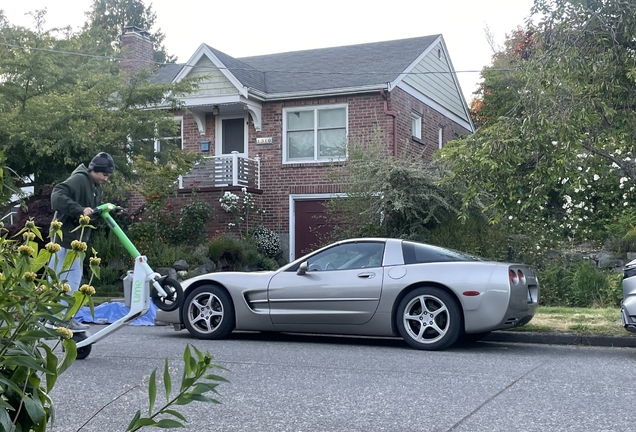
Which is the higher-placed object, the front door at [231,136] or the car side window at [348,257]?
the front door at [231,136]

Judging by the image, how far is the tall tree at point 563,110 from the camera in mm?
10109

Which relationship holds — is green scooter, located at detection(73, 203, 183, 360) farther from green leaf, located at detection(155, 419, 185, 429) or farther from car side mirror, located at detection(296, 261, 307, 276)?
green leaf, located at detection(155, 419, 185, 429)

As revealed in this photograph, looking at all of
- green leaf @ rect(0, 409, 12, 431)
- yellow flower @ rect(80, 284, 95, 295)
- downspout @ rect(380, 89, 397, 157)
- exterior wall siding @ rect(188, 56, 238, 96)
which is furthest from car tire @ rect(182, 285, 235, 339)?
exterior wall siding @ rect(188, 56, 238, 96)

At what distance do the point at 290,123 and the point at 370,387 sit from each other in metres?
16.1

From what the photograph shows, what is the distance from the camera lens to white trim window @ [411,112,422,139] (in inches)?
901

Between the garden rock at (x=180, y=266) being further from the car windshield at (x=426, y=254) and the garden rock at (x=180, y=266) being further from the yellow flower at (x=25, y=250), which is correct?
the yellow flower at (x=25, y=250)

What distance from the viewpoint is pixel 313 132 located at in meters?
21.3

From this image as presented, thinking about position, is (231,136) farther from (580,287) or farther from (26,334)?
(26,334)

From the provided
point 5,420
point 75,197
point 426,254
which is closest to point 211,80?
point 426,254

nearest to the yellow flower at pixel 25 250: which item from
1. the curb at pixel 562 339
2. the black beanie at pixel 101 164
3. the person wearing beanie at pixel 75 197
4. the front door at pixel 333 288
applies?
the person wearing beanie at pixel 75 197

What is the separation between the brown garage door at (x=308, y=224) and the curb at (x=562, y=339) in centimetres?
1140

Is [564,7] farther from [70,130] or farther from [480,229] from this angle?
[70,130]

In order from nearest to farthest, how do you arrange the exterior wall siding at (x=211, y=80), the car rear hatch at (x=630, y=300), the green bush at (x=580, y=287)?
the car rear hatch at (x=630, y=300)
the green bush at (x=580, y=287)
the exterior wall siding at (x=211, y=80)

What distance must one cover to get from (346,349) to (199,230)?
11.2 m
